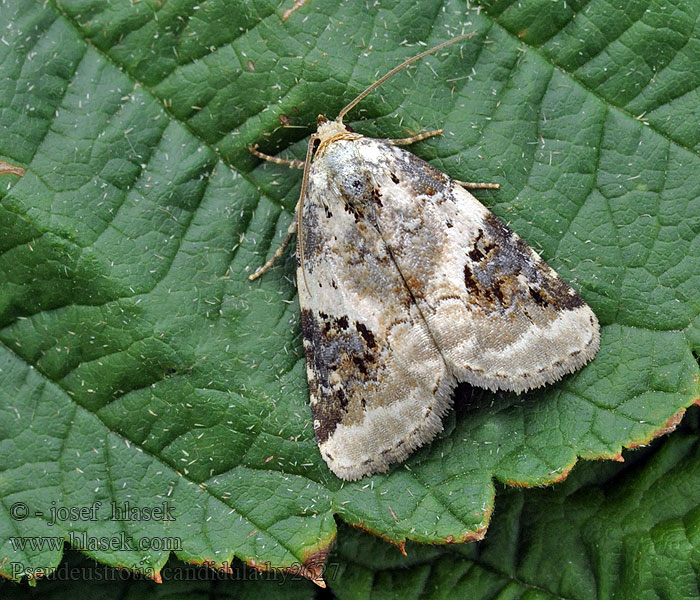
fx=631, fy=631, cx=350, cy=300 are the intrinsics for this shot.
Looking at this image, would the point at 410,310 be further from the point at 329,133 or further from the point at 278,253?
the point at 329,133

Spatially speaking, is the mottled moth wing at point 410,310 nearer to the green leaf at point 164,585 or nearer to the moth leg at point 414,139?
the moth leg at point 414,139

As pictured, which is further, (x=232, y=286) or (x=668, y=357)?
(x=232, y=286)

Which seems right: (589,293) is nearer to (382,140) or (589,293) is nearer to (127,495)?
(382,140)

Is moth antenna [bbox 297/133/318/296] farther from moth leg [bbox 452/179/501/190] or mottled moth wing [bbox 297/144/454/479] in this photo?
moth leg [bbox 452/179/501/190]

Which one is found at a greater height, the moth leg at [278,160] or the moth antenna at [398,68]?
the moth antenna at [398,68]

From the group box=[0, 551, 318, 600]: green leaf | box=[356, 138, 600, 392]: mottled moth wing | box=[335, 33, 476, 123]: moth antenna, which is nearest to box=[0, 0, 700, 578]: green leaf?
box=[335, 33, 476, 123]: moth antenna

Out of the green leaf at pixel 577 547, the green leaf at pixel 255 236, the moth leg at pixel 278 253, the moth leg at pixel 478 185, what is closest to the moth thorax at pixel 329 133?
the green leaf at pixel 255 236

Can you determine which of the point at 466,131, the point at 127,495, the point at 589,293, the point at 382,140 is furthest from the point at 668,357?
the point at 127,495

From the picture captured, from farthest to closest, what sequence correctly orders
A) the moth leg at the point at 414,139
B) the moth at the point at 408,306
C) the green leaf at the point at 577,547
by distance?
the moth leg at the point at 414,139, the moth at the point at 408,306, the green leaf at the point at 577,547
